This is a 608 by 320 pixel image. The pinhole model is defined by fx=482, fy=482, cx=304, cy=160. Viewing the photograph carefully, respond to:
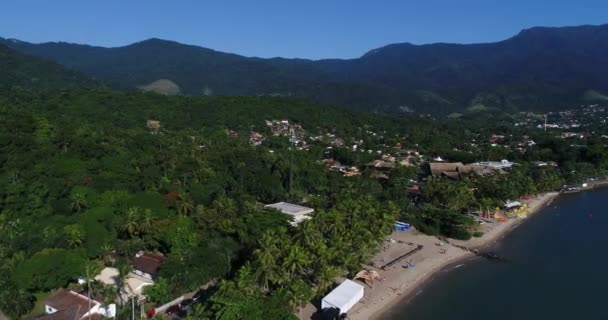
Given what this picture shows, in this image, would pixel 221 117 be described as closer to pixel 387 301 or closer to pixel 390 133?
pixel 390 133

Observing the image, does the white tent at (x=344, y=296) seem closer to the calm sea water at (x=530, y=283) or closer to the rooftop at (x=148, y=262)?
the calm sea water at (x=530, y=283)

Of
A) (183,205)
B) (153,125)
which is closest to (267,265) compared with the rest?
(183,205)

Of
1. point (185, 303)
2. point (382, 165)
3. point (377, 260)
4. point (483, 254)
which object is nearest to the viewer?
point (185, 303)

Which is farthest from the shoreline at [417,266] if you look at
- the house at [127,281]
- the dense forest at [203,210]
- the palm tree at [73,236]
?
the palm tree at [73,236]

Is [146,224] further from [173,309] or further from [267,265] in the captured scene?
[267,265]

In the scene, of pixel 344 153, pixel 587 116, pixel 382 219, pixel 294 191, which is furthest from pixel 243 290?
pixel 587 116

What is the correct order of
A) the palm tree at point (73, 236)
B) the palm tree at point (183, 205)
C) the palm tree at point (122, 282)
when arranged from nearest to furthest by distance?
the palm tree at point (122, 282)
the palm tree at point (73, 236)
the palm tree at point (183, 205)
